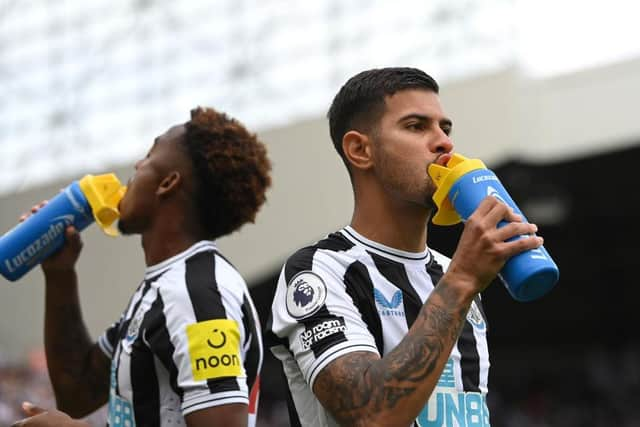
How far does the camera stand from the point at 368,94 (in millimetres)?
2658

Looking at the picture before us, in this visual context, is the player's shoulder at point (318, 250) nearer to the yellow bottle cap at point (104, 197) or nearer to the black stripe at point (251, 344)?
the black stripe at point (251, 344)

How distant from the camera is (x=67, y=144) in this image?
23516 mm

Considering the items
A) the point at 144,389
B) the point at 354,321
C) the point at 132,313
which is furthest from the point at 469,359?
the point at 132,313

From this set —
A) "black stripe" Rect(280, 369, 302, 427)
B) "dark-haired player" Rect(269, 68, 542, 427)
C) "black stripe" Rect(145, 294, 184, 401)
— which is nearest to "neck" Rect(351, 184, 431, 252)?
"dark-haired player" Rect(269, 68, 542, 427)

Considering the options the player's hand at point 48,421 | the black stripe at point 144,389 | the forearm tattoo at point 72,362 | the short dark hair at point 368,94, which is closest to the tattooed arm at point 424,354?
the short dark hair at point 368,94

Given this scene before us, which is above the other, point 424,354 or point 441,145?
point 441,145

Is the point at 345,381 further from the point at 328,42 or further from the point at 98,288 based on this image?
the point at 328,42

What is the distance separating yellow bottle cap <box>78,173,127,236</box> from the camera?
11.3ft

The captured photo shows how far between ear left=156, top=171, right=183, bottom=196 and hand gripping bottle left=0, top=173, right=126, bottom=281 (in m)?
0.20

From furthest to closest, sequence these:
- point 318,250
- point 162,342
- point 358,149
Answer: point 162,342
point 358,149
point 318,250

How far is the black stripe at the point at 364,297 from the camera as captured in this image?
8.01 ft

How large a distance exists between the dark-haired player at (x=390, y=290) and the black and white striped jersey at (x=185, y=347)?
1.26 ft

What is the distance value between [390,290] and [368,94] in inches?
21.5

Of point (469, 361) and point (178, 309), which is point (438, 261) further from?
point (178, 309)
